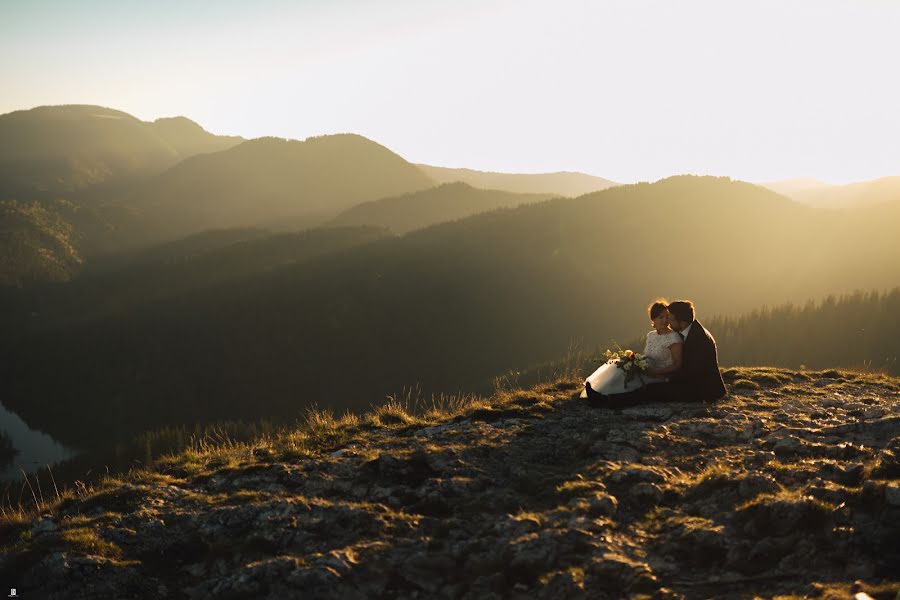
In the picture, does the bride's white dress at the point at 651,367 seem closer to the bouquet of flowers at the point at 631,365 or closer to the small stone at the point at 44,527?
the bouquet of flowers at the point at 631,365

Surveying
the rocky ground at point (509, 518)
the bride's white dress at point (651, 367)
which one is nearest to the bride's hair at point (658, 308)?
the bride's white dress at point (651, 367)

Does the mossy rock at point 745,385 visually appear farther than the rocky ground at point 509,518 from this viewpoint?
Yes

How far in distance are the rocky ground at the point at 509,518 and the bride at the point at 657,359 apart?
1.38 meters

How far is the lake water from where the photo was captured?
70988mm

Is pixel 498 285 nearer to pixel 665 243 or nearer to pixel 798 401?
pixel 665 243

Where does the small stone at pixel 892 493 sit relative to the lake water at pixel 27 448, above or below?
above

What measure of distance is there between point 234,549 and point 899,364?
6774 cm

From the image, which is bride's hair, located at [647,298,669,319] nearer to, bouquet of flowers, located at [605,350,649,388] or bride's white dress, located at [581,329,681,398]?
bride's white dress, located at [581,329,681,398]

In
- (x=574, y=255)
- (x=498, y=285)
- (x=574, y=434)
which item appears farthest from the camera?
(x=574, y=255)

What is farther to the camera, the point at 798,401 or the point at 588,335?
the point at 588,335

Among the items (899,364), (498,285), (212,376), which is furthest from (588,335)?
(212,376)

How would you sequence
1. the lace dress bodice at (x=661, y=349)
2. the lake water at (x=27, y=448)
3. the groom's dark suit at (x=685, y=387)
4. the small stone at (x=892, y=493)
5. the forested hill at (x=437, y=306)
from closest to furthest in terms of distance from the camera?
the small stone at (x=892, y=493) < the lace dress bodice at (x=661, y=349) < the groom's dark suit at (x=685, y=387) < the lake water at (x=27, y=448) < the forested hill at (x=437, y=306)

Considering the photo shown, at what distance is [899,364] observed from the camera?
56250mm

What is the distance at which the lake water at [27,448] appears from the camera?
7099cm
